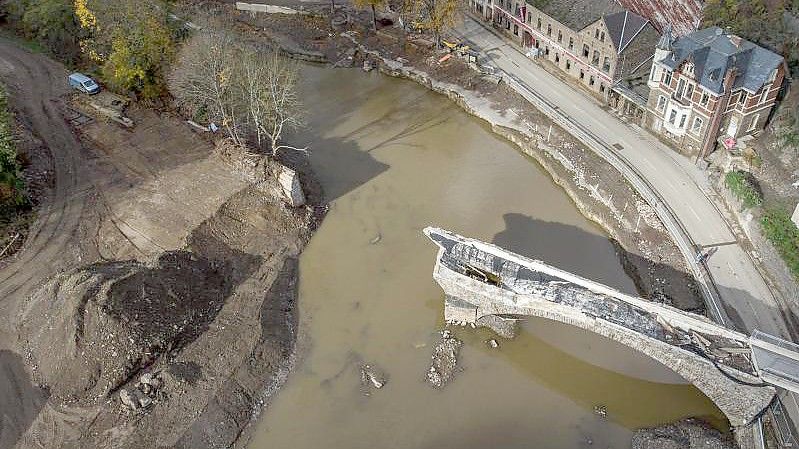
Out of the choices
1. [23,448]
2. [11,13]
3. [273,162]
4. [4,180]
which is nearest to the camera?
[23,448]

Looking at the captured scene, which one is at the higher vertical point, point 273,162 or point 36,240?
point 273,162

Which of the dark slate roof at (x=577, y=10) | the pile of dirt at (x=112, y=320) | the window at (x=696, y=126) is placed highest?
the dark slate roof at (x=577, y=10)

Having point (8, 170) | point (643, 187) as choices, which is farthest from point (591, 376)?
point (8, 170)

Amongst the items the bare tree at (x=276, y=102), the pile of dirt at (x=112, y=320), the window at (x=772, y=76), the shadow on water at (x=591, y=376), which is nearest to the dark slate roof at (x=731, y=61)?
the window at (x=772, y=76)

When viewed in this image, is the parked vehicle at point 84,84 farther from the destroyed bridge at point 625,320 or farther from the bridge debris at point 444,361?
the bridge debris at point 444,361

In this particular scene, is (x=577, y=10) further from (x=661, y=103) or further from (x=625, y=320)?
(x=625, y=320)

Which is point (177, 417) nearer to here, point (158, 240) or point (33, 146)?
point (158, 240)

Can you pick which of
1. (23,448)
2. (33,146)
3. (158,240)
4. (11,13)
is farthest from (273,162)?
(11,13)
